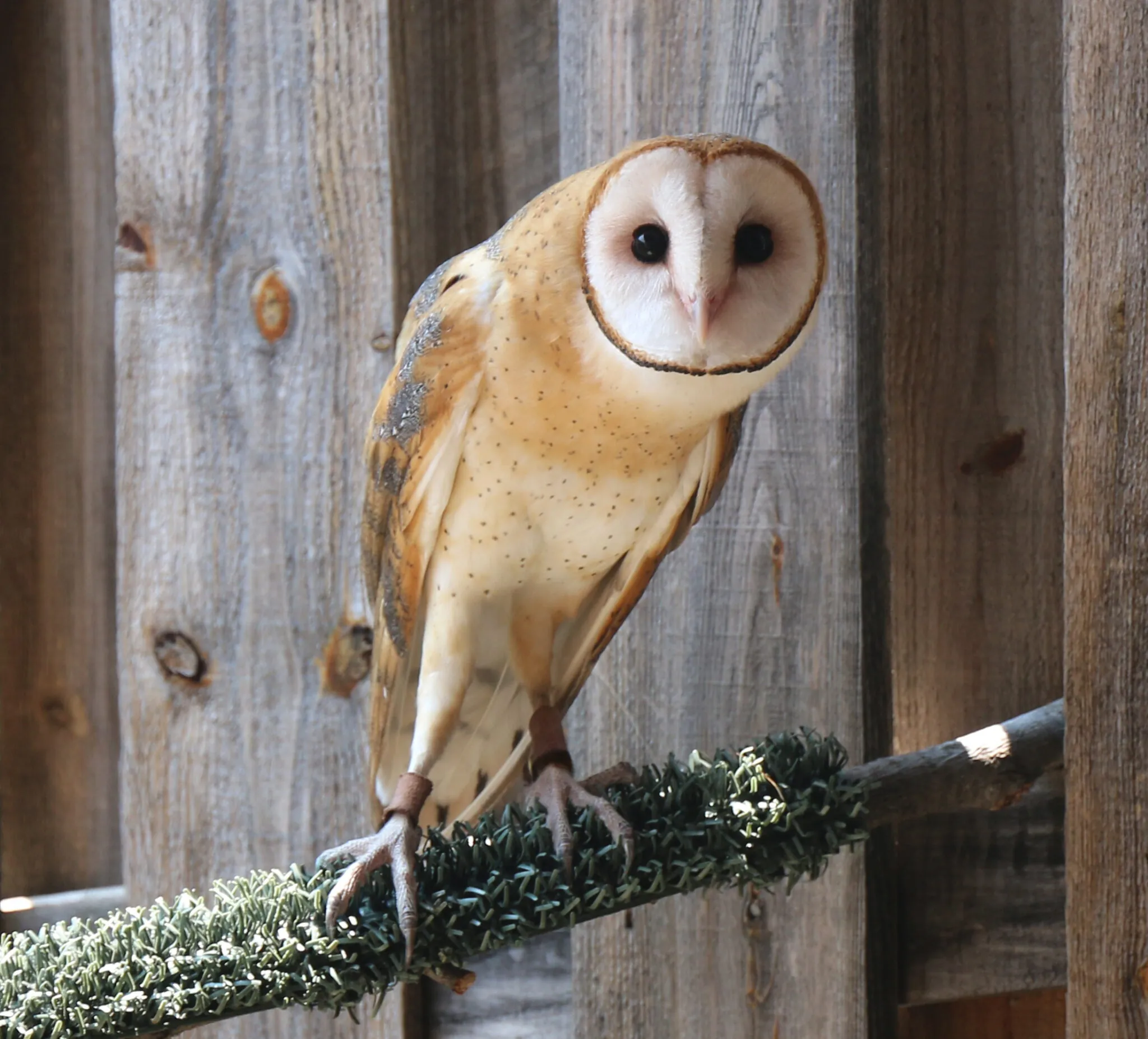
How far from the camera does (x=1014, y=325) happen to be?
128 centimetres

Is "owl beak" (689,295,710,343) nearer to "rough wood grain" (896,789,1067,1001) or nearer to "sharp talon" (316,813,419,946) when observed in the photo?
"sharp talon" (316,813,419,946)

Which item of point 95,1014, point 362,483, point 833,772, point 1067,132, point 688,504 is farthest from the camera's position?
point 362,483

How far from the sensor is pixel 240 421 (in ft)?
4.76

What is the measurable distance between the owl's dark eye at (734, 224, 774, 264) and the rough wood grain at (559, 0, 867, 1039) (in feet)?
1.05

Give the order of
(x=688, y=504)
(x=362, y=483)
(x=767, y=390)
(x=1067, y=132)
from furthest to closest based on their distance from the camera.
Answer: (x=362, y=483) → (x=767, y=390) → (x=688, y=504) → (x=1067, y=132)

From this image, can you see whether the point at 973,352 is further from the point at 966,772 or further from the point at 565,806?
the point at 565,806

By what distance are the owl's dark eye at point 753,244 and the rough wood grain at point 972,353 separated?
36 centimetres

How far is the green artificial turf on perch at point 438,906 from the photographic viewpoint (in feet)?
2.69

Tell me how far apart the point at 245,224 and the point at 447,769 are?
2.30 feet

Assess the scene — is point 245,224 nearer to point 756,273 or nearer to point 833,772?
point 756,273

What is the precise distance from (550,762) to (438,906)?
0.27 m

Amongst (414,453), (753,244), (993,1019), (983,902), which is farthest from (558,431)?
(993,1019)

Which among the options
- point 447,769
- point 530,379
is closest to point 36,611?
point 447,769

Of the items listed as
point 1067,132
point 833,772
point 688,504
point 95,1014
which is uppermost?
point 1067,132
